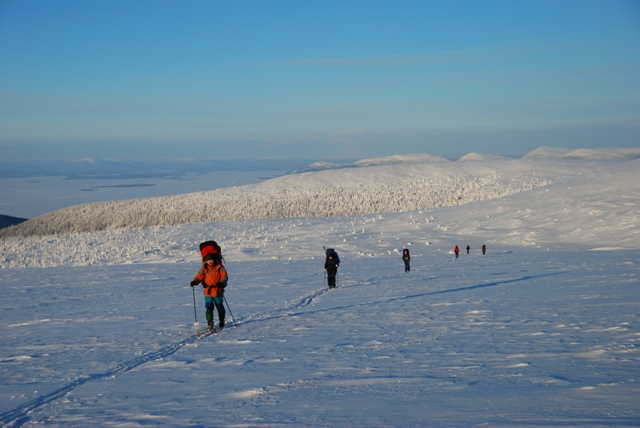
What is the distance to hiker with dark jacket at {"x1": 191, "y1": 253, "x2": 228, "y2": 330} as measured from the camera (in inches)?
468

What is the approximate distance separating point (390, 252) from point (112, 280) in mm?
22827

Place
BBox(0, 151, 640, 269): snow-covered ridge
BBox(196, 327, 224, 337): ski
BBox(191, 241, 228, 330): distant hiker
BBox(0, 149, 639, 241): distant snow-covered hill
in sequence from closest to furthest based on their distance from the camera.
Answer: BBox(196, 327, 224, 337): ski
BBox(191, 241, 228, 330): distant hiker
BBox(0, 151, 640, 269): snow-covered ridge
BBox(0, 149, 639, 241): distant snow-covered hill

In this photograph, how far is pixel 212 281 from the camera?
11969mm

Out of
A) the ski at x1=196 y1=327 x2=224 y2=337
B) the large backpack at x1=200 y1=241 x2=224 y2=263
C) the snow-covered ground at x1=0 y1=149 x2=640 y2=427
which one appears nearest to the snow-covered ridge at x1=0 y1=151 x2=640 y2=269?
the snow-covered ground at x1=0 y1=149 x2=640 y2=427

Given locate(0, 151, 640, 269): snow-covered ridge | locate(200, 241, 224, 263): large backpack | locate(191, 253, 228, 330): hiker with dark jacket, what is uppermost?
locate(200, 241, 224, 263): large backpack

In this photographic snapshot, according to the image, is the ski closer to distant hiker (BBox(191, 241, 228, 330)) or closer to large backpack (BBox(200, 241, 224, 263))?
distant hiker (BBox(191, 241, 228, 330))

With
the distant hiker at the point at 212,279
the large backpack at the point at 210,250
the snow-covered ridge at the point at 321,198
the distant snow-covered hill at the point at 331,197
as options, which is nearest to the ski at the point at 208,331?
the distant hiker at the point at 212,279

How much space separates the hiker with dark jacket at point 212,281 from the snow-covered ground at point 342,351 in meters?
0.59

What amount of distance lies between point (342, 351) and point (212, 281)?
3809 mm

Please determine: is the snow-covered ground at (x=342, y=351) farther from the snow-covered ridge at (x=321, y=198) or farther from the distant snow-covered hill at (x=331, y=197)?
the snow-covered ridge at (x=321, y=198)

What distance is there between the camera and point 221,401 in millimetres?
6594

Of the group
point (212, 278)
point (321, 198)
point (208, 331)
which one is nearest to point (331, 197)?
point (321, 198)

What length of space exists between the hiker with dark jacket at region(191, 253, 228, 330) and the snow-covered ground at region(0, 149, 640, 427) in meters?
0.59

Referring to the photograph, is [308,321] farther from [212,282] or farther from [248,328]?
[212,282]
